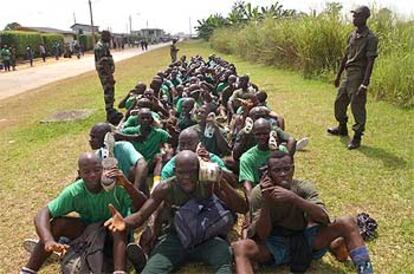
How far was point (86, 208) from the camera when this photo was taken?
386 cm

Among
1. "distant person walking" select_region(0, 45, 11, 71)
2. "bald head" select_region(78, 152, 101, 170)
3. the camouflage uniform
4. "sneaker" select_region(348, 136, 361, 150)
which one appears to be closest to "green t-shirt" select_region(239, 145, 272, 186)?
"bald head" select_region(78, 152, 101, 170)

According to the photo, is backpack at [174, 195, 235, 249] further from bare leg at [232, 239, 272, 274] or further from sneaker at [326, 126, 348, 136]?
sneaker at [326, 126, 348, 136]

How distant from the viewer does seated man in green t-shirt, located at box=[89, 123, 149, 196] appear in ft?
15.3

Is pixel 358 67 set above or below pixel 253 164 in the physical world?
above

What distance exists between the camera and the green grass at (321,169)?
14.5ft

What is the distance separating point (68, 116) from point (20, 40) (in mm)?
28292

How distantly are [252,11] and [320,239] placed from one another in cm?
3799

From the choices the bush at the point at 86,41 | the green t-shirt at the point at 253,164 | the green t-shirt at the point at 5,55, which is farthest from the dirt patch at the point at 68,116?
the bush at the point at 86,41

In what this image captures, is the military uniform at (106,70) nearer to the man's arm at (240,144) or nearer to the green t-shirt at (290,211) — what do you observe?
the man's arm at (240,144)

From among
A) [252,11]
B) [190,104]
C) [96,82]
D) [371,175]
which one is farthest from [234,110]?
[252,11]

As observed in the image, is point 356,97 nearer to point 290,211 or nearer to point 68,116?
point 290,211

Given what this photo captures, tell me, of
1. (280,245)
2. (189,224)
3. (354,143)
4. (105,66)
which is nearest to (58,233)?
(189,224)

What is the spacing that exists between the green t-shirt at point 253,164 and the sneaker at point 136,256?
1319 millimetres

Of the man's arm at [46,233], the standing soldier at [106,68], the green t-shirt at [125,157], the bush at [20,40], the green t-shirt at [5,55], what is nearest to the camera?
the man's arm at [46,233]
